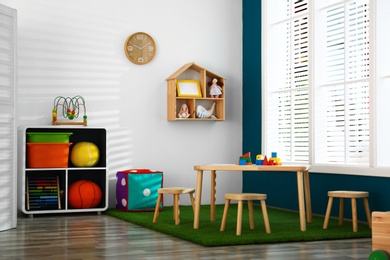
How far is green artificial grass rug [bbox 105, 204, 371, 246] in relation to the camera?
5.05 meters

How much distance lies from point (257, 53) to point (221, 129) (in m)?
1.09

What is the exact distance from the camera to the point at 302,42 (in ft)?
24.1

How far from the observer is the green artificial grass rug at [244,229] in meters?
5.05

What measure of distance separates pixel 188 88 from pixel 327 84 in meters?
1.91

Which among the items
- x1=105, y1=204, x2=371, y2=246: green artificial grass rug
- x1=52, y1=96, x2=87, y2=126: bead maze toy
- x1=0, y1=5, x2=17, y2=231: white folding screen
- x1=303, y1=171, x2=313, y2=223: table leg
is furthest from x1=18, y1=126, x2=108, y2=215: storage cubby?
x1=303, y1=171, x2=313, y2=223: table leg

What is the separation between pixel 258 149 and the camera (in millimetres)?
8094

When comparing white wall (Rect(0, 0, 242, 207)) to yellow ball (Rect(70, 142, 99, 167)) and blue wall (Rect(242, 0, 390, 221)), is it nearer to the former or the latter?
blue wall (Rect(242, 0, 390, 221))

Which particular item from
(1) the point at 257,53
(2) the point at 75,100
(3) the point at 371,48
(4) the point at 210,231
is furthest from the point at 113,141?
(3) the point at 371,48

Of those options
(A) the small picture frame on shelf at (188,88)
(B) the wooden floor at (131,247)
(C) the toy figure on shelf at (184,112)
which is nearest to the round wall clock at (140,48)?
(A) the small picture frame on shelf at (188,88)

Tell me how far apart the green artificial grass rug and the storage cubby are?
0.50 meters

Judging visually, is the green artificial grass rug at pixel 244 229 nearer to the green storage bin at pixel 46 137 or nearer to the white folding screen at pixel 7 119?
the green storage bin at pixel 46 137

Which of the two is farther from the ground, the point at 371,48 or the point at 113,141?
the point at 371,48

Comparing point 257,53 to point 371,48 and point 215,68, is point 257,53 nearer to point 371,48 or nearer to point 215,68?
point 215,68

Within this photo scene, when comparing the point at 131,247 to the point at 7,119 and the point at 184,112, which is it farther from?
the point at 184,112
